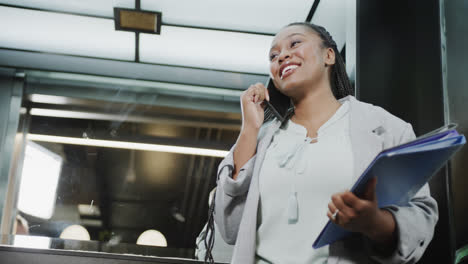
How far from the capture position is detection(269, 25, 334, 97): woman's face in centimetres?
131

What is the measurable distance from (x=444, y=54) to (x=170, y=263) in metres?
1.37

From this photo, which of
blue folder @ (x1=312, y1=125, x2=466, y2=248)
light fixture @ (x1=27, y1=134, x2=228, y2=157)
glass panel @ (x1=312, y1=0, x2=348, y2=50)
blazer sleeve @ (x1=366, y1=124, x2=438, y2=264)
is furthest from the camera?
light fixture @ (x1=27, y1=134, x2=228, y2=157)

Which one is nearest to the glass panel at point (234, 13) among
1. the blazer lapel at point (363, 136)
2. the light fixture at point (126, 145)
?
the light fixture at point (126, 145)

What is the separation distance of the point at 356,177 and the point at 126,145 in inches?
142

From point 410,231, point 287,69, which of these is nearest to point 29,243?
point 287,69

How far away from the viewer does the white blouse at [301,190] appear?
103cm

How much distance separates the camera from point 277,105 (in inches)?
55.2

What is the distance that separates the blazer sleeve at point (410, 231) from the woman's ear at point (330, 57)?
0.55 meters

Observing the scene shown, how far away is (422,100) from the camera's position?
1.72 m

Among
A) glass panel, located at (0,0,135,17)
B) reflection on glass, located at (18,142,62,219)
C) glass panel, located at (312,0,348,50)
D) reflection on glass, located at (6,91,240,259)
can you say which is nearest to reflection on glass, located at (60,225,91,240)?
reflection on glass, located at (6,91,240,259)

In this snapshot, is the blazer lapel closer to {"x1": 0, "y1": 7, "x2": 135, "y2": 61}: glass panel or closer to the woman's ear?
the woman's ear

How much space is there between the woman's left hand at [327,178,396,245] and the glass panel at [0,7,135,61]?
3.35 m

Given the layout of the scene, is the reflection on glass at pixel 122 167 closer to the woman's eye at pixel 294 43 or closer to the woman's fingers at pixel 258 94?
the woman's fingers at pixel 258 94

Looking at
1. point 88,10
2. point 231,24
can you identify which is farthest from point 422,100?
point 88,10
